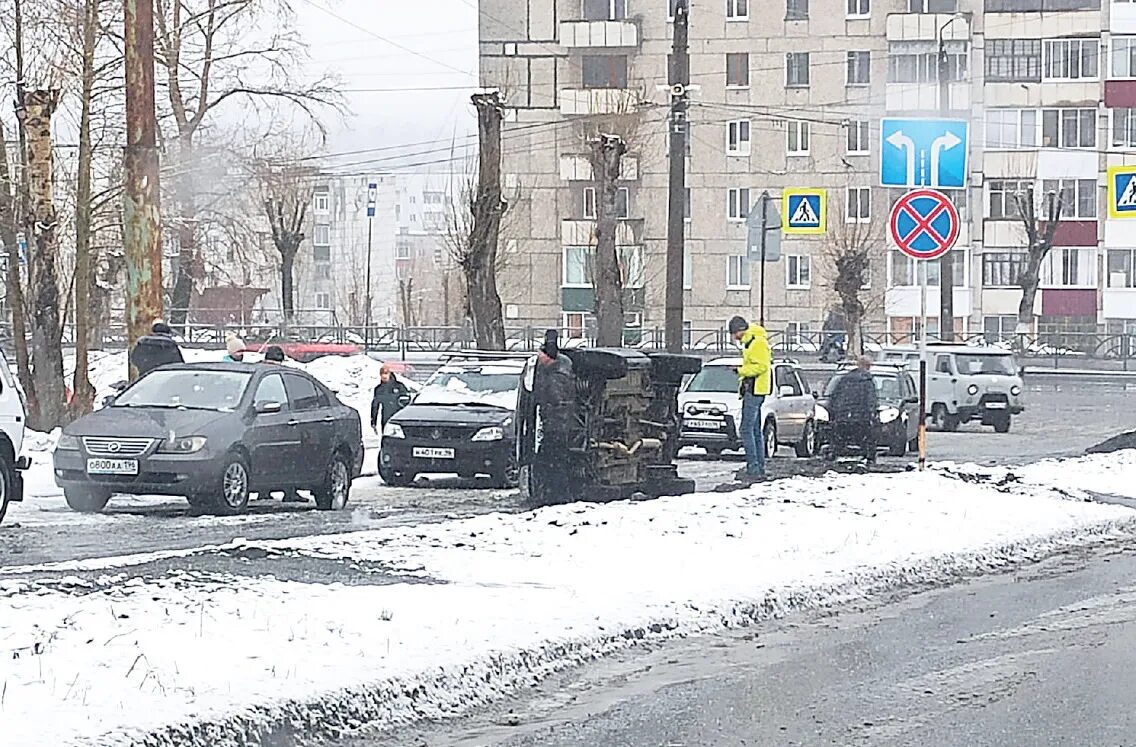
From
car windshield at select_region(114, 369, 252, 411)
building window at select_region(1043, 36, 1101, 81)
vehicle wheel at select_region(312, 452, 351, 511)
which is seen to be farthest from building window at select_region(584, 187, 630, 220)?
car windshield at select_region(114, 369, 252, 411)

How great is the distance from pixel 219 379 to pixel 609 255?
24.1m

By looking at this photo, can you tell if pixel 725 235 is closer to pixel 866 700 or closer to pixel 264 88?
pixel 264 88

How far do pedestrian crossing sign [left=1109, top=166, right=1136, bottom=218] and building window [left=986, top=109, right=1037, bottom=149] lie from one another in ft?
154

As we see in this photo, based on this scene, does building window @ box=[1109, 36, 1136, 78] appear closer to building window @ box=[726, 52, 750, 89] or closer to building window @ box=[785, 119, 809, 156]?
building window @ box=[785, 119, 809, 156]

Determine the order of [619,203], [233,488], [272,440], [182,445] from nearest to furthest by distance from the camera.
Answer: [182,445], [233,488], [272,440], [619,203]

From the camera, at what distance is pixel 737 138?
72.7 m

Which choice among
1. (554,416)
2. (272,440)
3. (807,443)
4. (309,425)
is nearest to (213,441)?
(272,440)

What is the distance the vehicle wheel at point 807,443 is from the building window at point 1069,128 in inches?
1847

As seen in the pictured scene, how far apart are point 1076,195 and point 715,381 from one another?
4849cm

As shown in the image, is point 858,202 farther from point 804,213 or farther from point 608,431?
point 608,431

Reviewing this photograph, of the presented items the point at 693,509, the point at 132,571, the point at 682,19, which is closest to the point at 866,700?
the point at 132,571

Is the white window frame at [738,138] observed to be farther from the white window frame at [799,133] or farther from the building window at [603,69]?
the building window at [603,69]

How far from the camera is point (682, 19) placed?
2661 centimetres

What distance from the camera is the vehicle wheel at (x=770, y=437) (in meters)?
27.1
